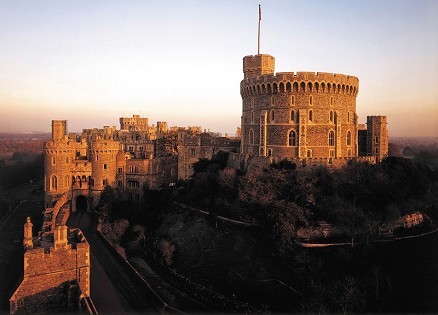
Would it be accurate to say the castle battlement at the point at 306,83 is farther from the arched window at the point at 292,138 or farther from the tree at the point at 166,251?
the tree at the point at 166,251

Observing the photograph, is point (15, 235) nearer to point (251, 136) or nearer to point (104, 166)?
point (104, 166)

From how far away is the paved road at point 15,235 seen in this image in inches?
1023

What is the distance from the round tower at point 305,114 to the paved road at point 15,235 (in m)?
24.2

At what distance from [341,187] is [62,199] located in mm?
29436

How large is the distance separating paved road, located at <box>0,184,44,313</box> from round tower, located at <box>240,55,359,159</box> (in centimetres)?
2425

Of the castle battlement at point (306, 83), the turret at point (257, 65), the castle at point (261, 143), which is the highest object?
the turret at point (257, 65)

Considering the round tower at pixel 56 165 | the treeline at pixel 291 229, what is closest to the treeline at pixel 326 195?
the treeline at pixel 291 229

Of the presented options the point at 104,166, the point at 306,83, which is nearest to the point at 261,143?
the point at 306,83

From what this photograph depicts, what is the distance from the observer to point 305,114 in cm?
3731

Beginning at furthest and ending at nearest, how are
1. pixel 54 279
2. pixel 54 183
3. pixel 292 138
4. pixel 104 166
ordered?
pixel 104 166 → pixel 54 183 → pixel 292 138 → pixel 54 279

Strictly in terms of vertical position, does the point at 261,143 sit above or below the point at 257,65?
below

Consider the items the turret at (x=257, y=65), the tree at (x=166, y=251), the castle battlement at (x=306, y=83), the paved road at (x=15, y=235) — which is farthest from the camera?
the turret at (x=257, y=65)

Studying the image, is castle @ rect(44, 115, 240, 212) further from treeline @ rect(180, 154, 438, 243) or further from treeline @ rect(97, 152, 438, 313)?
treeline @ rect(180, 154, 438, 243)

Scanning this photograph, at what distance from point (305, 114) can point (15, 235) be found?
31964mm
